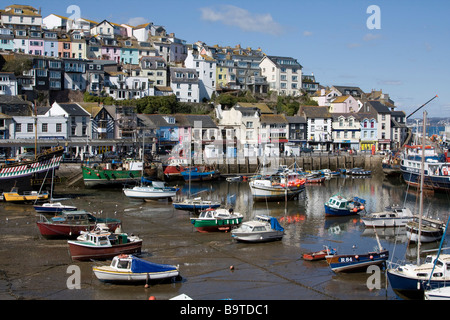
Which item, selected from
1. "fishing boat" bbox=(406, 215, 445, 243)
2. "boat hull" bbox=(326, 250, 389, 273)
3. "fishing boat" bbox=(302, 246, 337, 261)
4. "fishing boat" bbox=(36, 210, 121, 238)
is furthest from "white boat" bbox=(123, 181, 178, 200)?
"boat hull" bbox=(326, 250, 389, 273)

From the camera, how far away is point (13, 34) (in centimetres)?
8744

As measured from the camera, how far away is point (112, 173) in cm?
5006

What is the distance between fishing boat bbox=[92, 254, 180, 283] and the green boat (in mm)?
30500

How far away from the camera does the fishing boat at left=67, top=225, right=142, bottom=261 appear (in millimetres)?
22969

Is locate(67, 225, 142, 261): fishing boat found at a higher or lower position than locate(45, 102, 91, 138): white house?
lower

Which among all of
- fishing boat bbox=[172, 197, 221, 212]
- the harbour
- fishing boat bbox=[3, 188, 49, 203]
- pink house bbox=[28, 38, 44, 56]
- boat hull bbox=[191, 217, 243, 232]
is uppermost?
pink house bbox=[28, 38, 44, 56]

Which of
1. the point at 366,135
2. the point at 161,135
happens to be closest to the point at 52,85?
the point at 161,135

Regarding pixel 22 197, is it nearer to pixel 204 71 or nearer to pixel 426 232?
pixel 426 232

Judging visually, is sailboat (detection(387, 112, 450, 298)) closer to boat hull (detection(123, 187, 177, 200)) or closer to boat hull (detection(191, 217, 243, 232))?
boat hull (detection(191, 217, 243, 232))

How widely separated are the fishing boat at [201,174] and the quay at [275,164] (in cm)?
230

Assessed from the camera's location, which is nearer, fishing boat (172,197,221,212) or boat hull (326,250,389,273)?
boat hull (326,250,389,273)

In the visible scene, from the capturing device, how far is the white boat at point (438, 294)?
1712 cm
